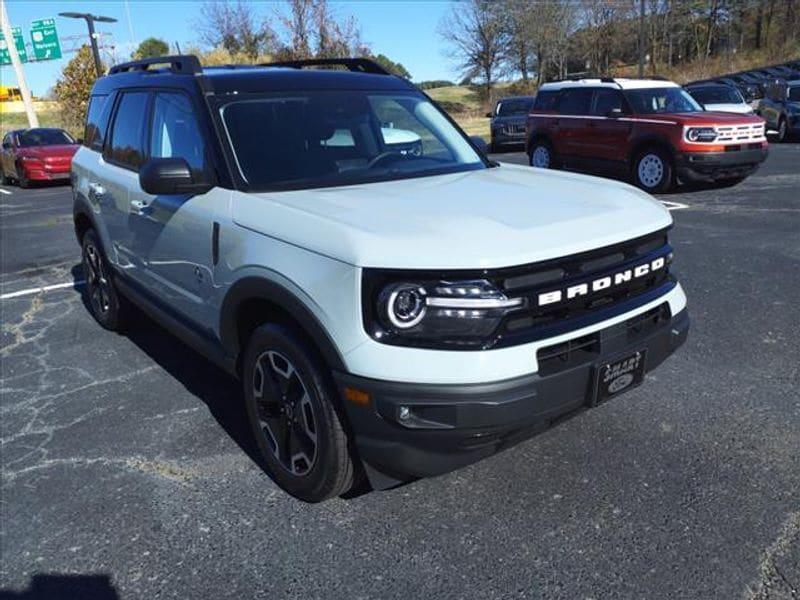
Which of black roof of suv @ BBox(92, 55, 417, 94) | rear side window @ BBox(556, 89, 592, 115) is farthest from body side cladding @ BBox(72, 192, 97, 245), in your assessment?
rear side window @ BBox(556, 89, 592, 115)

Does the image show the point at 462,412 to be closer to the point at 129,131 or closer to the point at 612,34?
the point at 129,131

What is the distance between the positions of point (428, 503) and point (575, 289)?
1146 millimetres

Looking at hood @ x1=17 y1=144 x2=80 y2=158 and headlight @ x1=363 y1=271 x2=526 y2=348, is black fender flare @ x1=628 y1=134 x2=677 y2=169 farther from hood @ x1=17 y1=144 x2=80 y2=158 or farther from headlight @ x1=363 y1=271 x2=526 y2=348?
hood @ x1=17 y1=144 x2=80 y2=158

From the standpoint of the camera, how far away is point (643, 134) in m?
11.2

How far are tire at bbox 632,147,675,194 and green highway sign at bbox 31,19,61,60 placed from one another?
30478 mm

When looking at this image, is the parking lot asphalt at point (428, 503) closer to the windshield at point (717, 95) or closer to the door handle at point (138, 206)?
the door handle at point (138, 206)

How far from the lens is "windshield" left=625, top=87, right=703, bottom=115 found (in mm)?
11461

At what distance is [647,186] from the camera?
37.6 feet

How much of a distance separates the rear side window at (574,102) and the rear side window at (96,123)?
931 centimetres

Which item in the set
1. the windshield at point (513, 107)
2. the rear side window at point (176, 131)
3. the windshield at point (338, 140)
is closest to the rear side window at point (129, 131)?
the rear side window at point (176, 131)

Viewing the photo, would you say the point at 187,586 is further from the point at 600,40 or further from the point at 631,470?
the point at 600,40

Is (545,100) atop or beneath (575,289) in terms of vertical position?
atop

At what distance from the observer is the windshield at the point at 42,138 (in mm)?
18094

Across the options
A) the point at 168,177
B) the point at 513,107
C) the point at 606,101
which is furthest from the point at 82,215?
the point at 513,107
